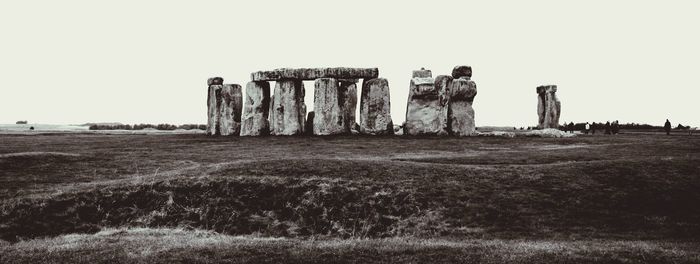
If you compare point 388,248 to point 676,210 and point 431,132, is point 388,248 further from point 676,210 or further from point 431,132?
point 431,132

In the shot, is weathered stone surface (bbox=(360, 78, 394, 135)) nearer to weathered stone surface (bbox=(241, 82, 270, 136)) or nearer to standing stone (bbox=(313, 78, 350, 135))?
standing stone (bbox=(313, 78, 350, 135))

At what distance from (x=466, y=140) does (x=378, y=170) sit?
13.7 metres

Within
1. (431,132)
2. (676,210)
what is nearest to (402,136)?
(431,132)

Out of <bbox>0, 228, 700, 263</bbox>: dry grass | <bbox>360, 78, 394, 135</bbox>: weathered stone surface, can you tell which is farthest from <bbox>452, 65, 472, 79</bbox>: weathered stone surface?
<bbox>0, 228, 700, 263</bbox>: dry grass

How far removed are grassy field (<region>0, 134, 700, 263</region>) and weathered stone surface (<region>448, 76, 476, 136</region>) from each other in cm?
1359

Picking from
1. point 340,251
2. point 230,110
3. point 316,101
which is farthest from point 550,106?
point 340,251

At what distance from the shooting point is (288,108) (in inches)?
1406

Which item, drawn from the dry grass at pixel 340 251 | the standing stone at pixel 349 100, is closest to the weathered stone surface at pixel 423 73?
the standing stone at pixel 349 100

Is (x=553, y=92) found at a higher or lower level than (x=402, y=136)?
higher

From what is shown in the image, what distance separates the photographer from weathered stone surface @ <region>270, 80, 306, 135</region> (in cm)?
3559

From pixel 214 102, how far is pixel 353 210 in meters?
25.1

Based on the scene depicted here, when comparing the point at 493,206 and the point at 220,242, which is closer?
the point at 220,242

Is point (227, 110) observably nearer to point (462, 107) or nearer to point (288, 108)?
point (288, 108)

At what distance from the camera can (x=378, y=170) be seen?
1895 cm
